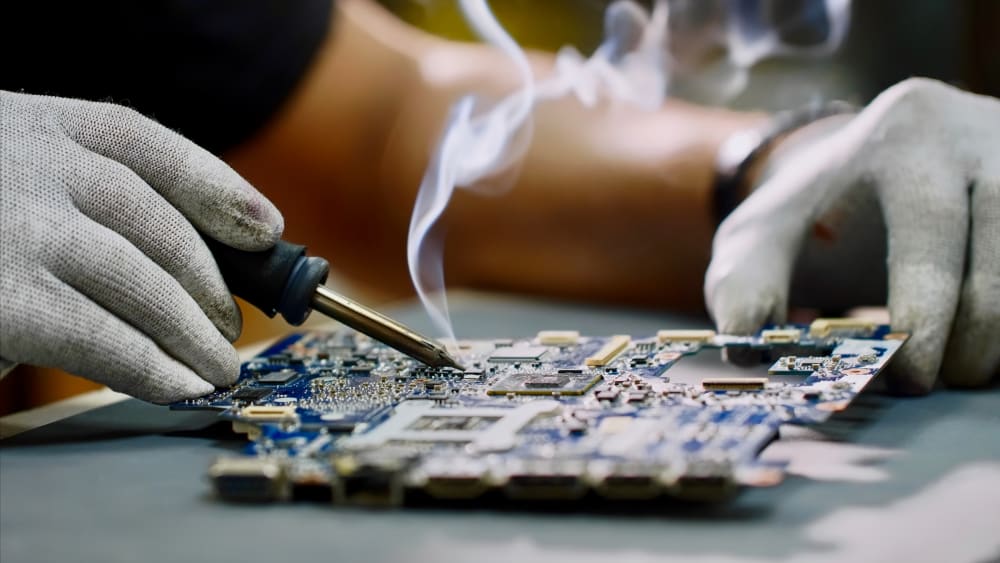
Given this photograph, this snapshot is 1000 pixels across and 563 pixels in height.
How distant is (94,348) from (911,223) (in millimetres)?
687

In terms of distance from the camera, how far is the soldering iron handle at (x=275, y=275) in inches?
31.6

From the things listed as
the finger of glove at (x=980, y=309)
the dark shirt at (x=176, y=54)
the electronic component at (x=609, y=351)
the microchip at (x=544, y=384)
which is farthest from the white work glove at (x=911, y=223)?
the dark shirt at (x=176, y=54)

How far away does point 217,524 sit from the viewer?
0.57 m

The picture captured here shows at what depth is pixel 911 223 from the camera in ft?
2.95

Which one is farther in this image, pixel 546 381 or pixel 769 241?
pixel 769 241

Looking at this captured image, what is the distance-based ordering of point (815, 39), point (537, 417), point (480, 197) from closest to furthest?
point (537, 417) < point (480, 197) < point (815, 39)

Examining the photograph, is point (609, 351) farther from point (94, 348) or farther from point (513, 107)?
point (513, 107)

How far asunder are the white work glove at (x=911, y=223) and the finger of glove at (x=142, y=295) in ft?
1.51

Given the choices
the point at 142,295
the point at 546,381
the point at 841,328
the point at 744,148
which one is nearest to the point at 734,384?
the point at 546,381

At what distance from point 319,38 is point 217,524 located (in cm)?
134

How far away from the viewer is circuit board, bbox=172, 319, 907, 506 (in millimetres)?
557

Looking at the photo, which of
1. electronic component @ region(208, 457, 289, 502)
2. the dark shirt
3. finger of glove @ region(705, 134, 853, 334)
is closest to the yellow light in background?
the dark shirt

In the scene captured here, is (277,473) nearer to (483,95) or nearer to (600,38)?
(483,95)

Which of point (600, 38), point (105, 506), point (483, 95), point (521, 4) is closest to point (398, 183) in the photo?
point (483, 95)
